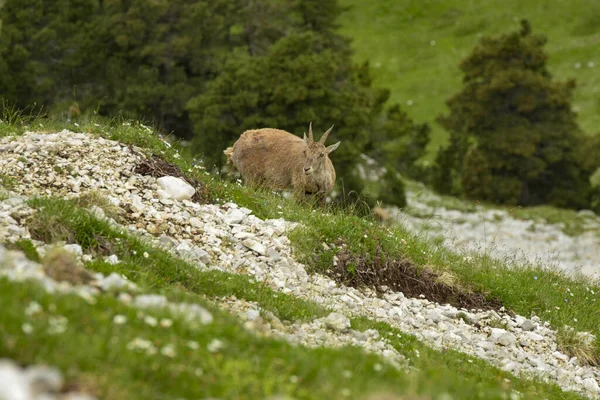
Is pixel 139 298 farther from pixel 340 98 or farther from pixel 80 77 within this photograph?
pixel 80 77

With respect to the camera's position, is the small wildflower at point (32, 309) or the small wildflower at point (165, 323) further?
the small wildflower at point (165, 323)

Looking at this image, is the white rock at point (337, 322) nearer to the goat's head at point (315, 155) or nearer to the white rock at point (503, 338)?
the white rock at point (503, 338)

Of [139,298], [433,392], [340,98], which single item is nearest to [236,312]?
[139,298]

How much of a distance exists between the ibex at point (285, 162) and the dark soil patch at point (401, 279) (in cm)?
381

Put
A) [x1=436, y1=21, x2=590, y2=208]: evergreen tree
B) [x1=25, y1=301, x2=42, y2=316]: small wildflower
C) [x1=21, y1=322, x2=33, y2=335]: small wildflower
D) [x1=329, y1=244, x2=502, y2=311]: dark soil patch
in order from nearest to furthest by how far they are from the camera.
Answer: [x1=21, y1=322, x2=33, y2=335]: small wildflower → [x1=25, y1=301, x2=42, y2=316]: small wildflower → [x1=329, y1=244, x2=502, y2=311]: dark soil patch → [x1=436, y1=21, x2=590, y2=208]: evergreen tree

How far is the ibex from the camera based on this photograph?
17188mm

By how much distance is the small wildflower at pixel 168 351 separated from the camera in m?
5.73

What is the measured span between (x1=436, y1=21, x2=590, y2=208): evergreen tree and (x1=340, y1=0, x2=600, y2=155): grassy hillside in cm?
1594

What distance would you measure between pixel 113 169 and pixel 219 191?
192 cm

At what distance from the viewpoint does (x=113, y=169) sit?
1315 cm

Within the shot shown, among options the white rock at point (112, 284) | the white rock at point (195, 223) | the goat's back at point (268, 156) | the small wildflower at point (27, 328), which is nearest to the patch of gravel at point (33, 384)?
the small wildflower at point (27, 328)

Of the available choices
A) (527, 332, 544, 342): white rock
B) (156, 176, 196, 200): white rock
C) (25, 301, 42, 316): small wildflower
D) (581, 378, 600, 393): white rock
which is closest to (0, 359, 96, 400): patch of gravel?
(25, 301, 42, 316): small wildflower

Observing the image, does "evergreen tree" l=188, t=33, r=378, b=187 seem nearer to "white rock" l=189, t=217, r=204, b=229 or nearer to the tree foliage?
the tree foliage

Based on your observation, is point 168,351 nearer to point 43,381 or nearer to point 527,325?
point 43,381
